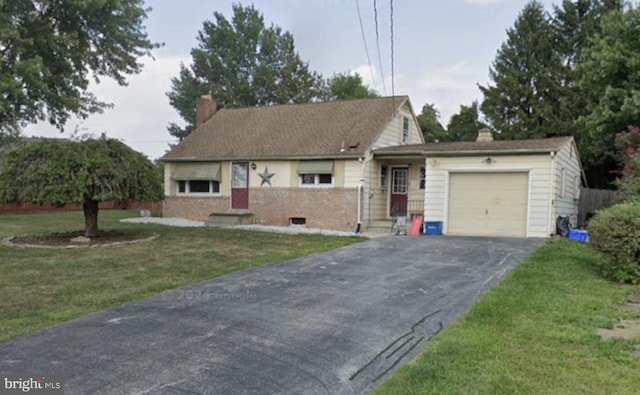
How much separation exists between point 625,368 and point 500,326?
128cm

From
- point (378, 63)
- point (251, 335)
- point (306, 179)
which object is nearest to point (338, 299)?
point (251, 335)

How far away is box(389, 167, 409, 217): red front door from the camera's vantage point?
17.6 meters

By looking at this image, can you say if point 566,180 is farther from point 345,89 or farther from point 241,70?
point 241,70

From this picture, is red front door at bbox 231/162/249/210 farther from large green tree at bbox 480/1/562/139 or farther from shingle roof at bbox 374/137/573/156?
large green tree at bbox 480/1/562/139

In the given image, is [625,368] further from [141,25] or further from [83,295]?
[141,25]

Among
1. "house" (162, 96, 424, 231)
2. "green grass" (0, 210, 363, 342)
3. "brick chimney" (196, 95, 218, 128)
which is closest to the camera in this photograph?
"green grass" (0, 210, 363, 342)

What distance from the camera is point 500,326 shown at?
4859 mm

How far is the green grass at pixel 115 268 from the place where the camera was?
5.53m

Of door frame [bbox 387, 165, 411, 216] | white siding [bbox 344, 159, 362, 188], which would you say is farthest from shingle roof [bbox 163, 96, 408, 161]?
door frame [bbox 387, 165, 411, 216]

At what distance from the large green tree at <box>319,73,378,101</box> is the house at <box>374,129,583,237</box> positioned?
942 inches

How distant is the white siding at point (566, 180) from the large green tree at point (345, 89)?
22.6 m

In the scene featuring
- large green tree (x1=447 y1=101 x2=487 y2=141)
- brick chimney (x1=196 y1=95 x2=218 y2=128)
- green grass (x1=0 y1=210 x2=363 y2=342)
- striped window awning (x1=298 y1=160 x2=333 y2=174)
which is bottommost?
green grass (x1=0 y1=210 x2=363 y2=342)

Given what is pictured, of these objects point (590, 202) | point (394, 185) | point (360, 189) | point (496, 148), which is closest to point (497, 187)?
point (496, 148)

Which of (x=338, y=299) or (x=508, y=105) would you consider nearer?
(x=338, y=299)
